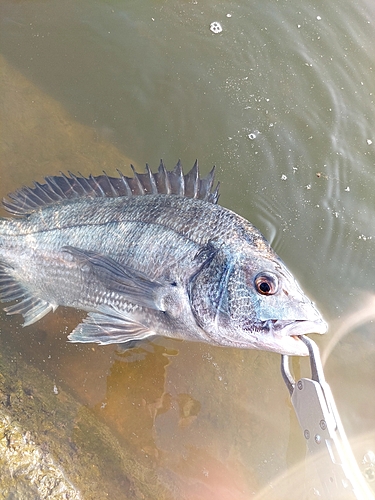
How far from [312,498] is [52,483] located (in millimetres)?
1914

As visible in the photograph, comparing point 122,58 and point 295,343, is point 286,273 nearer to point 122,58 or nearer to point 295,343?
point 295,343

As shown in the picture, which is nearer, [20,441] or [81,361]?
[20,441]

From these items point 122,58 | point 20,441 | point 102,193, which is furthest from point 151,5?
point 20,441

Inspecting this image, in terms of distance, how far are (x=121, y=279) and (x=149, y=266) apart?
0.22 meters

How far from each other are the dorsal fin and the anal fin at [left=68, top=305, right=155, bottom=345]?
34.6 inches

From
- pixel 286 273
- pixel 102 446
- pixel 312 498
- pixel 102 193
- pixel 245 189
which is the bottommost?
pixel 102 446

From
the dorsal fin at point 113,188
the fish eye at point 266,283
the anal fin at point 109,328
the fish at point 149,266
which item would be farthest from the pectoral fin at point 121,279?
the fish eye at point 266,283

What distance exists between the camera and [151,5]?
4133 millimetres

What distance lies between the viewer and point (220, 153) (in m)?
3.83

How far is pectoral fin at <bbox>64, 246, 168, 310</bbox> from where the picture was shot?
256cm

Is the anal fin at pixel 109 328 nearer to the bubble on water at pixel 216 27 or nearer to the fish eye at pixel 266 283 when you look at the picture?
the fish eye at pixel 266 283

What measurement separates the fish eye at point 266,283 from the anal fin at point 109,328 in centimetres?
87

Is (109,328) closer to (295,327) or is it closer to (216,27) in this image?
(295,327)

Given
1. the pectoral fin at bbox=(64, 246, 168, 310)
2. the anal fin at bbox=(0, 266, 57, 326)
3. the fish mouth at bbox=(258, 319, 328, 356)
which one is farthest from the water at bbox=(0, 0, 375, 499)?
the fish mouth at bbox=(258, 319, 328, 356)
